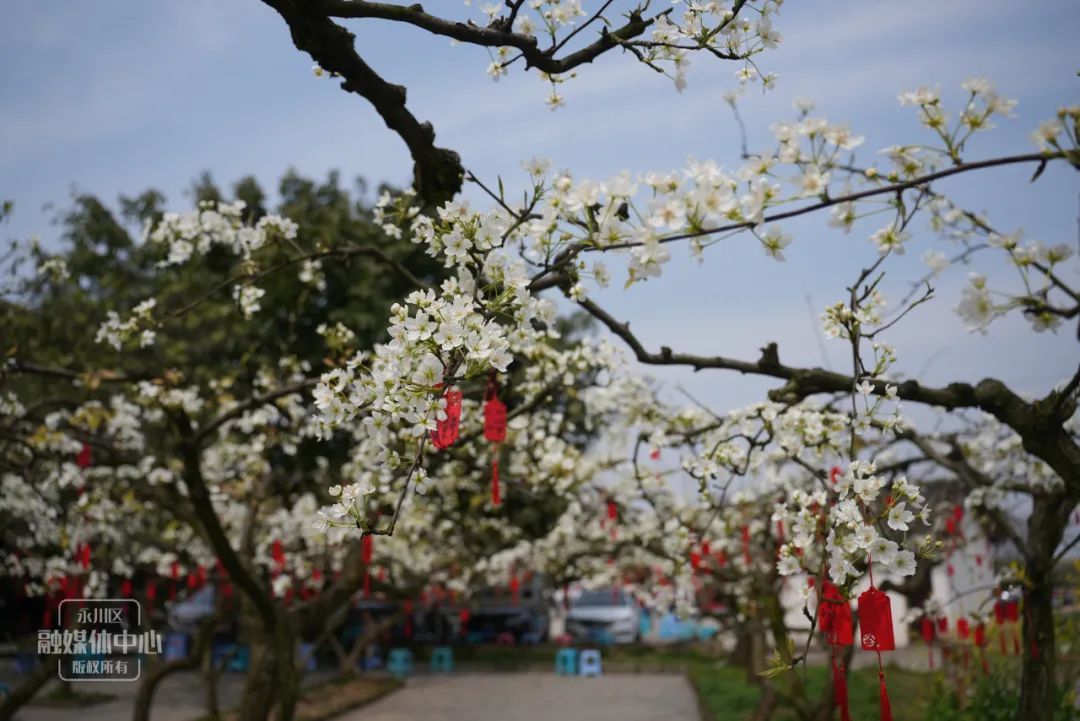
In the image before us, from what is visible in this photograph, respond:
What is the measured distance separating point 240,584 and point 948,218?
15.7ft

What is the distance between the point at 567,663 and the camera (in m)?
18.4

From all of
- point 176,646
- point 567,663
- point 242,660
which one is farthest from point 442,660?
point 176,646

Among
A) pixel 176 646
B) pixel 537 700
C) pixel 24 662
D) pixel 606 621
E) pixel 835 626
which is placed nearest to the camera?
pixel 835 626

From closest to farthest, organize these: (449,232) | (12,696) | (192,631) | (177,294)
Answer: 1. (449,232)
2. (12,696)
3. (177,294)
4. (192,631)

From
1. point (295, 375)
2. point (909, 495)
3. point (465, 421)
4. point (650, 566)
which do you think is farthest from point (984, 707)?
point (650, 566)

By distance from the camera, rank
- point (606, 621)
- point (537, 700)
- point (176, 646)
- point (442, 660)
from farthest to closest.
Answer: point (606, 621)
point (442, 660)
point (176, 646)
point (537, 700)

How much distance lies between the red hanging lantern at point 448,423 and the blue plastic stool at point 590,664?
1647 cm

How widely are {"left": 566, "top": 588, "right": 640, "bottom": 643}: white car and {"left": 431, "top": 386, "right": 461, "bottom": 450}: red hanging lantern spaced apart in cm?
2082

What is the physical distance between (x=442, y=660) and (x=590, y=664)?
150 inches

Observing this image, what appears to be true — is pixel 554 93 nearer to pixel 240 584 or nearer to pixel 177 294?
pixel 240 584

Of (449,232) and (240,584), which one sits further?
(240,584)

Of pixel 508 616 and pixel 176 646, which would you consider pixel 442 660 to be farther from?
pixel 176 646

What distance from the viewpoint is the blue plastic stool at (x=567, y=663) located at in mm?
18353

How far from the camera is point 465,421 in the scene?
5.00m
